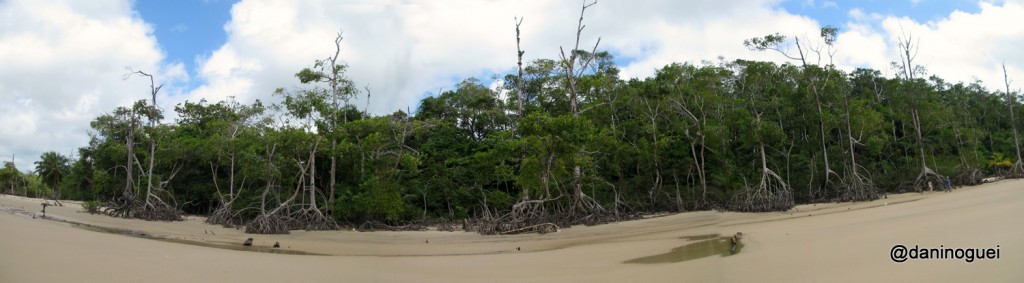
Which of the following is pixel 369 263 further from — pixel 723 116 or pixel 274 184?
pixel 723 116

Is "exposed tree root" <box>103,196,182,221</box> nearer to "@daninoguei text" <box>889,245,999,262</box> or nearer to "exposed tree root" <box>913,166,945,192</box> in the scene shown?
"@daninoguei text" <box>889,245,999,262</box>

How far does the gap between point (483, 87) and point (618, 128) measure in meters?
8.15

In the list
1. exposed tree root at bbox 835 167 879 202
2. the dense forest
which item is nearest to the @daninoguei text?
the dense forest

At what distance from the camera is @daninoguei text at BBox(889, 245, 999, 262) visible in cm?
559

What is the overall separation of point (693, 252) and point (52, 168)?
62.2 metres

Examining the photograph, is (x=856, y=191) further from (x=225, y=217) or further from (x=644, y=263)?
(x=225, y=217)

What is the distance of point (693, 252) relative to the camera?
27.6 feet

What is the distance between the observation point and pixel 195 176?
1150 inches

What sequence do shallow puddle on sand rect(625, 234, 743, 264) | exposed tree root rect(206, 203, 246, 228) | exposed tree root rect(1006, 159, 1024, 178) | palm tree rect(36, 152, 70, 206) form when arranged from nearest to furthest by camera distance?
shallow puddle on sand rect(625, 234, 743, 264) < exposed tree root rect(206, 203, 246, 228) < exposed tree root rect(1006, 159, 1024, 178) < palm tree rect(36, 152, 70, 206)

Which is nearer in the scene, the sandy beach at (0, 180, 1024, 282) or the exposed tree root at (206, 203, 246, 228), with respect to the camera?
the sandy beach at (0, 180, 1024, 282)

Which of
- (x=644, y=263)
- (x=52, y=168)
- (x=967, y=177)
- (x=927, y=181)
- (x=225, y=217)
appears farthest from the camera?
(x=52, y=168)

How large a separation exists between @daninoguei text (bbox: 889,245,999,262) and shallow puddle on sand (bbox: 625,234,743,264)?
2.13 metres

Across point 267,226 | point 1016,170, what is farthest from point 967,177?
point 267,226

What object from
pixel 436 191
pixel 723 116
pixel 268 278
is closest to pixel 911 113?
pixel 723 116
